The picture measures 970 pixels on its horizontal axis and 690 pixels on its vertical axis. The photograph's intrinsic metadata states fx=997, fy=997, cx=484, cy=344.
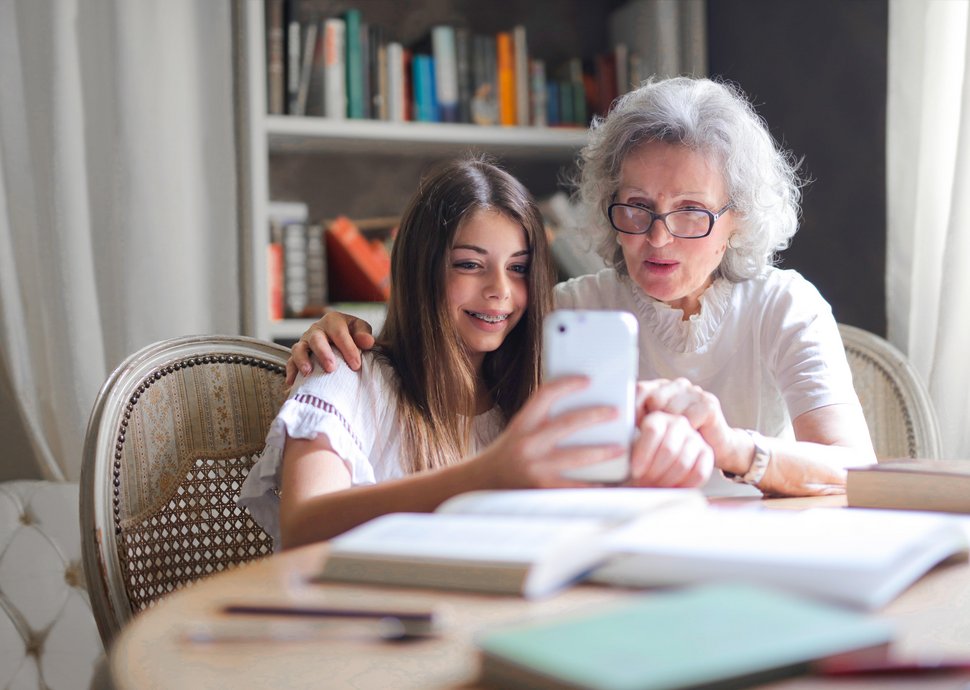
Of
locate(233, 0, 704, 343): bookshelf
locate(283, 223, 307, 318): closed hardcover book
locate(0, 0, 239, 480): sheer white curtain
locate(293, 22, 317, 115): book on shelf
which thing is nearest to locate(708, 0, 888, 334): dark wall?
locate(233, 0, 704, 343): bookshelf

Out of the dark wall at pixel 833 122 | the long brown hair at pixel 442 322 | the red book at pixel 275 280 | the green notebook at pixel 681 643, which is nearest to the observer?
the green notebook at pixel 681 643

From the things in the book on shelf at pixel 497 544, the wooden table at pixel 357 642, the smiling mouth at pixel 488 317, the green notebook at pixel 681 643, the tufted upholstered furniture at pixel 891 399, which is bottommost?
the tufted upholstered furniture at pixel 891 399

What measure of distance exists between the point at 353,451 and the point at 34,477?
144 centimetres

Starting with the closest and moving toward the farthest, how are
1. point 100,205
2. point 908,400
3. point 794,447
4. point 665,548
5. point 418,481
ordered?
1. point 665,548
2. point 418,481
3. point 794,447
4. point 908,400
5. point 100,205

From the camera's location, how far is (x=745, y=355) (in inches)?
64.6

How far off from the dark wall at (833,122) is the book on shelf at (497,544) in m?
1.80

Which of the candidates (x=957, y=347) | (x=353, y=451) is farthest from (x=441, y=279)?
(x=957, y=347)

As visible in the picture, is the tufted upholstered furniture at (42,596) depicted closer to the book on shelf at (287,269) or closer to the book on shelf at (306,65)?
the book on shelf at (287,269)

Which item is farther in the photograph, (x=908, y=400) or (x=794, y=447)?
(x=908, y=400)

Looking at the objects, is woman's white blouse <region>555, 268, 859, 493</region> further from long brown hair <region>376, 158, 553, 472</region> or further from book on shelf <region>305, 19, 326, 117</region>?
book on shelf <region>305, 19, 326, 117</region>

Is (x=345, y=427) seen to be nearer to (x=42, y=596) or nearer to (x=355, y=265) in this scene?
(x=42, y=596)

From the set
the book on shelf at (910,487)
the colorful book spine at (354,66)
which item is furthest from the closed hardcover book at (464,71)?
the book on shelf at (910,487)

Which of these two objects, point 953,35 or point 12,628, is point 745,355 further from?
point 12,628

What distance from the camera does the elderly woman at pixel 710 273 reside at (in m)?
1.48
